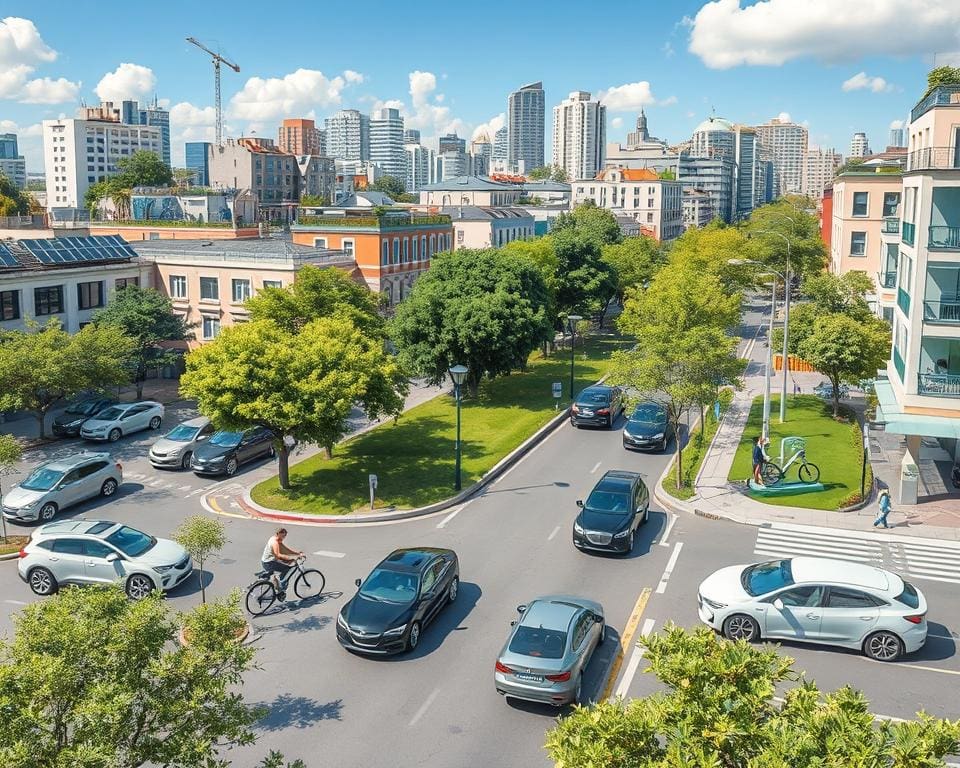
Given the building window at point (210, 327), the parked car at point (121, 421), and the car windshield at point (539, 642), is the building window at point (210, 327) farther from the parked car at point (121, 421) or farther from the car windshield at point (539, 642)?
the car windshield at point (539, 642)

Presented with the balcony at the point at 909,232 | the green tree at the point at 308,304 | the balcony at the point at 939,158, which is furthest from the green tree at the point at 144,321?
the balcony at the point at 939,158

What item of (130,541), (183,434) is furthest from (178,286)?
(130,541)

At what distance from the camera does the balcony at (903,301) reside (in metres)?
29.0

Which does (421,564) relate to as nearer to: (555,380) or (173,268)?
(555,380)

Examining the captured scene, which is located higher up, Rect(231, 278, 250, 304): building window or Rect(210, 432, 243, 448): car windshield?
Rect(231, 278, 250, 304): building window

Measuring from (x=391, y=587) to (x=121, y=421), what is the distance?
22.4 m

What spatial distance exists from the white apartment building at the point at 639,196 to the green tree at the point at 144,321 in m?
110

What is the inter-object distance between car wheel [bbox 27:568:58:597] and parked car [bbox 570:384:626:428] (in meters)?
23.6

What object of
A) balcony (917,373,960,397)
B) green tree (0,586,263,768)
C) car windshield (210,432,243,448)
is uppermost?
balcony (917,373,960,397)

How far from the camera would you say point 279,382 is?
26828 mm

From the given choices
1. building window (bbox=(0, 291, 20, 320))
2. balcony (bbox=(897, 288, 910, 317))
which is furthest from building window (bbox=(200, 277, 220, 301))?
balcony (bbox=(897, 288, 910, 317))

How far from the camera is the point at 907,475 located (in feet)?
92.4

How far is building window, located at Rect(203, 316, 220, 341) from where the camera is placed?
51125mm

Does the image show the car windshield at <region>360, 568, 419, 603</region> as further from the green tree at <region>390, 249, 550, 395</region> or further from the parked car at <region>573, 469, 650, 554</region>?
the green tree at <region>390, 249, 550, 395</region>
